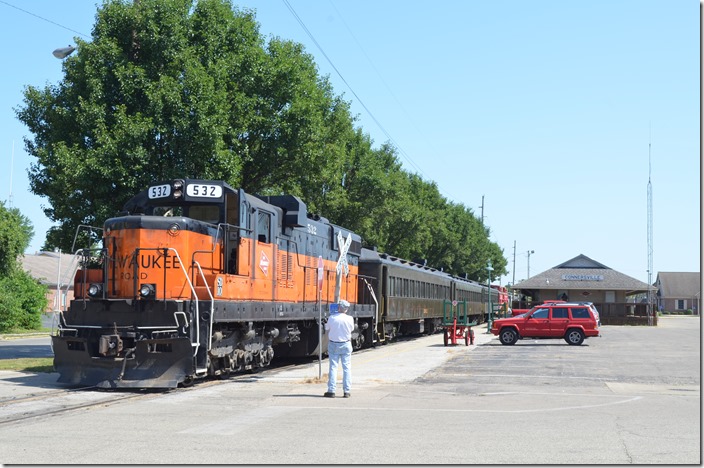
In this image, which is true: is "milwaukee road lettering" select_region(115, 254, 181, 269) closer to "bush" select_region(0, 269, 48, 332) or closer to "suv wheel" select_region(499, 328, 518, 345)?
"suv wheel" select_region(499, 328, 518, 345)

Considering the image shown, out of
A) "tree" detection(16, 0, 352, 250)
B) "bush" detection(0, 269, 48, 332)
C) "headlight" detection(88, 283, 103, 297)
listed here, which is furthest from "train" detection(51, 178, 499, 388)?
"bush" detection(0, 269, 48, 332)

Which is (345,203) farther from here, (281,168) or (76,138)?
(76,138)

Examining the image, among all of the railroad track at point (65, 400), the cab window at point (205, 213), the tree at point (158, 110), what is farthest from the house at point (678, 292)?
the railroad track at point (65, 400)

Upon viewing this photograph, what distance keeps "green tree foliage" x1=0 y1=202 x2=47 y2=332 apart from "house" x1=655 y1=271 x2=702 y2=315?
126360 mm

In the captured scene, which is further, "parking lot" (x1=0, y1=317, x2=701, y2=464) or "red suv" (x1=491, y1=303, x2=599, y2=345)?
"red suv" (x1=491, y1=303, x2=599, y2=345)

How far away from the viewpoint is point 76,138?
2322cm

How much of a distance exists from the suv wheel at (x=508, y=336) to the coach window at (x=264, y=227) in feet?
60.6

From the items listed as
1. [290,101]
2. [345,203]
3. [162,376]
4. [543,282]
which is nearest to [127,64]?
[290,101]

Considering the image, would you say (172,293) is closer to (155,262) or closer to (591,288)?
(155,262)

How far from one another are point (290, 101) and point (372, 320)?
9426mm

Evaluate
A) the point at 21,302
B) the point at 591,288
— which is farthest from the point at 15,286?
the point at 591,288

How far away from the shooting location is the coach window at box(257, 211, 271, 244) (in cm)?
1842

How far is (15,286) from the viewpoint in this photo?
164 ft

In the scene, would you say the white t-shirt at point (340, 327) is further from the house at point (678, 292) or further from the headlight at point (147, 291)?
the house at point (678, 292)
